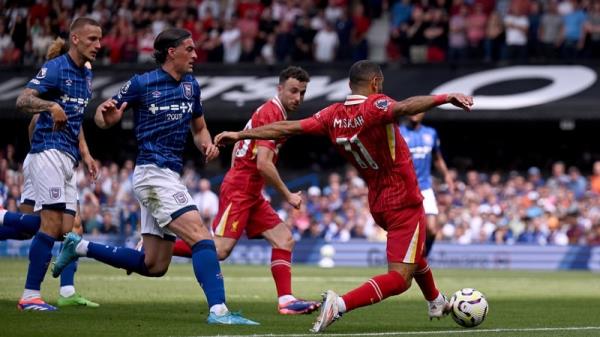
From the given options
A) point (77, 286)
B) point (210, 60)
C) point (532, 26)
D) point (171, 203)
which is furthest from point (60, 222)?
point (210, 60)

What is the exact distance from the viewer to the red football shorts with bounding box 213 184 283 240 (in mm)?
12688

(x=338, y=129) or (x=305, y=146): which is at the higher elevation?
(x=338, y=129)

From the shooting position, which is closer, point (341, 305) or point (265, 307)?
point (341, 305)

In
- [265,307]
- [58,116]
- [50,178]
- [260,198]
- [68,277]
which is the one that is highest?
[58,116]

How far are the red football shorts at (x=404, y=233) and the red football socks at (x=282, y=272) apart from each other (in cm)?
198

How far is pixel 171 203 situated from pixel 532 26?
1849cm

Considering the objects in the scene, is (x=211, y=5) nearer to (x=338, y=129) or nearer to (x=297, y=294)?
(x=297, y=294)

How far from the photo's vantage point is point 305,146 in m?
32.3

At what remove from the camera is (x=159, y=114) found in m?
10.8

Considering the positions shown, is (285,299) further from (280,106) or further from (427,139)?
(427,139)

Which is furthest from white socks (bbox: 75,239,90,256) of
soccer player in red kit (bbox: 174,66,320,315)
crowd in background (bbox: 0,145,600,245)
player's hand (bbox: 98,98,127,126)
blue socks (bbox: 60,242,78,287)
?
crowd in background (bbox: 0,145,600,245)

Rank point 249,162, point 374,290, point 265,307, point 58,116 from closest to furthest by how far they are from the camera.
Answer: point 374,290 < point 58,116 < point 249,162 < point 265,307

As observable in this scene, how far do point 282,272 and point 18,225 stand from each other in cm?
261

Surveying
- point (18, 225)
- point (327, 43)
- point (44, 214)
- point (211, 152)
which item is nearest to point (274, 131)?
point (211, 152)
